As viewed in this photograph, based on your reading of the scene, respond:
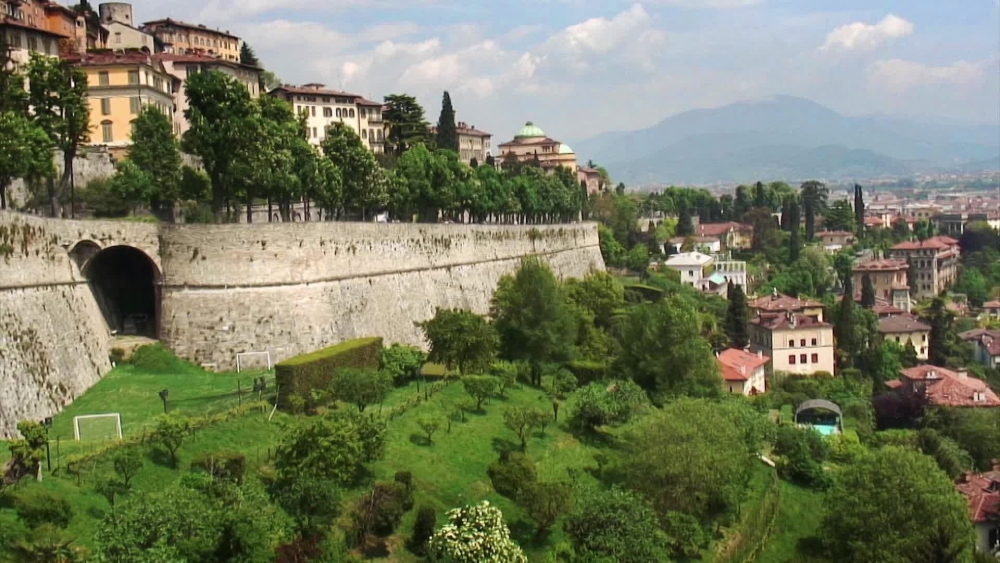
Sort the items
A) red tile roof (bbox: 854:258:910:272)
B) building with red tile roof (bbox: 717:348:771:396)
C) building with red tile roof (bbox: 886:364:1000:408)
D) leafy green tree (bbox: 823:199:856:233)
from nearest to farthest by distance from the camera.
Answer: building with red tile roof (bbox: 886:364:1000:408)
building with red tile roof (bbox: 717:348:771:396)
red tile roof (bbox: 854:258:910:272)
leafy green tree (bbox: 823:199:856:233)

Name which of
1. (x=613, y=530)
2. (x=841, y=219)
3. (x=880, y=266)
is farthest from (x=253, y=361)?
(x=841, y=219)

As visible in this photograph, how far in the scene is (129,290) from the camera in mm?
37750

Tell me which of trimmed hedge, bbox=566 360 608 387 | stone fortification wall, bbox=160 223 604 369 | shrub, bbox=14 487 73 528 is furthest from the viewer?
trimmed hedge, bbox=566 360 608 387

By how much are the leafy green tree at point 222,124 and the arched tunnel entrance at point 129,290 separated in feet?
17.0

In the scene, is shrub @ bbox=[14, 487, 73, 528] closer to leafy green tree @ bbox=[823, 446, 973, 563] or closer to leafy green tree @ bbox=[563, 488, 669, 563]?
leafy green tree @ bbox=[563, 488, 669, 563]

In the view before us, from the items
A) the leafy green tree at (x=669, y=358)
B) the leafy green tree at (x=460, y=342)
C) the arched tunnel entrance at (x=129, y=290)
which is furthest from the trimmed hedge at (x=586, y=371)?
the arched tunnel entrance at (x=129, y=290)

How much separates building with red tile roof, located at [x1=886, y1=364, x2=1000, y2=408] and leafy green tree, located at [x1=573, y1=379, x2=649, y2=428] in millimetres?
29429

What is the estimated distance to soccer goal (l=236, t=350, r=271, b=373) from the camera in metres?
35.9

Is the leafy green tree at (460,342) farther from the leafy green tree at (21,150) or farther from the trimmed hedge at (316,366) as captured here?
the leafy green tree at (21,150)

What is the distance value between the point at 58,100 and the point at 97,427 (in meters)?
18.0

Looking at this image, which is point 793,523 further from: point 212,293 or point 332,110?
point 332,110

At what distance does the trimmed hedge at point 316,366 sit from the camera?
2953 centimetres

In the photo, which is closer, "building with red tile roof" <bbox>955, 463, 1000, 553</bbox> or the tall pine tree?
"building with red tile roof" <bbox>955, 463, 1000, 553</bbox>

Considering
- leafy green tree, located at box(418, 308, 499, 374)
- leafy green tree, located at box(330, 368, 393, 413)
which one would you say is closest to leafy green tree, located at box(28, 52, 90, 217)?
leafy green tree, located at box(418, 308, 499, 374)
